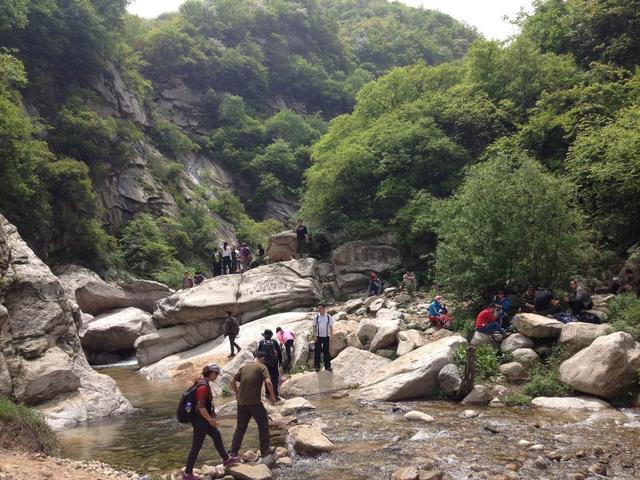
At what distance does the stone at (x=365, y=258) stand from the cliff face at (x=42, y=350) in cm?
1434

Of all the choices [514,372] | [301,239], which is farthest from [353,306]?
[514,372]

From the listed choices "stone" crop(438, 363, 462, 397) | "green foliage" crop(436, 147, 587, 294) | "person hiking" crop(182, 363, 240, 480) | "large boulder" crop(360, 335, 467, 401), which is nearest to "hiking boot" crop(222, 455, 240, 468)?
"person hiking" crop(182, 363, 240, 480)

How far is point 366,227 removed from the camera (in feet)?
91.2

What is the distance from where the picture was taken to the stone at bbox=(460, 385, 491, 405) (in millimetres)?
11445

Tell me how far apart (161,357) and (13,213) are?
1203cm

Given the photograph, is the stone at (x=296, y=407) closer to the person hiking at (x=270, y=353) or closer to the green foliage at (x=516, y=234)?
the person hiking at (x=270, y=353)

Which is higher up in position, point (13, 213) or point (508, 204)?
point (13, 213)

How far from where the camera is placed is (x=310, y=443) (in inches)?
341

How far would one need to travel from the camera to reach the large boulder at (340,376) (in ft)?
46.0

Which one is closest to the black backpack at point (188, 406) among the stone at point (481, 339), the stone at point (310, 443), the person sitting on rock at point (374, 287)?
the stone at point (310, 443)

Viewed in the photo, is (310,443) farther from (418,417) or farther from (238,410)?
(418,417)

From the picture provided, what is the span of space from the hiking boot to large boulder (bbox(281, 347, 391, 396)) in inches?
232

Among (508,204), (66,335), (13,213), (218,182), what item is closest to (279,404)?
(66,335)

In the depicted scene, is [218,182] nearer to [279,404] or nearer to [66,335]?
[66,335]
